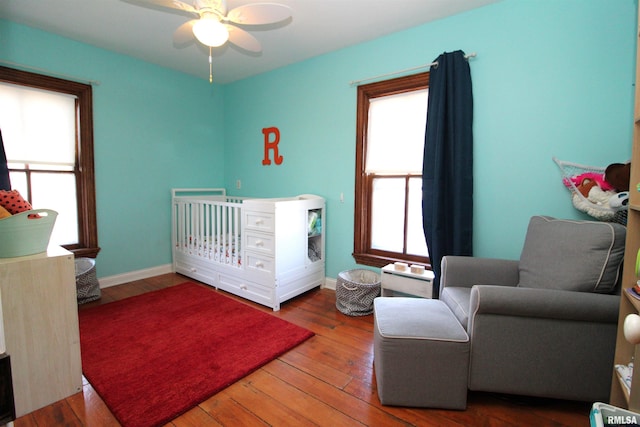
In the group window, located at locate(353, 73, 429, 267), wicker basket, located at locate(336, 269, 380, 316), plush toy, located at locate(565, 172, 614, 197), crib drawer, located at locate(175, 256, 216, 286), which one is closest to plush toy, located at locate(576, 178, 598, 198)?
plush toy, located at locate(565, 172, 614, 197)

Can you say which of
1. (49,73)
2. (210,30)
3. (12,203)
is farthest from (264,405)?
(49,73)

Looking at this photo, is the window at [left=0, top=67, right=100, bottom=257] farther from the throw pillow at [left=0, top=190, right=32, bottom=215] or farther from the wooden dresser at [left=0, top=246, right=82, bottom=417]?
the wooden dresser at [left=0, top=246, right=82, bottom=417]

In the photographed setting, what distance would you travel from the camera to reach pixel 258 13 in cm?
168

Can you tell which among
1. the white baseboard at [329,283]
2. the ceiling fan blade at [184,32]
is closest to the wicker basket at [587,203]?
the white baseboard at [329,283]

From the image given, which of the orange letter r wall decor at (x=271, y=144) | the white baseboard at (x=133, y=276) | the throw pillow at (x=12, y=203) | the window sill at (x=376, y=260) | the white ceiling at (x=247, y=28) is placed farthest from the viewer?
the orange letter r wall decor at (x=271, y=144)

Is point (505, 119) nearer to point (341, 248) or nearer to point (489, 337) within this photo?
point (489, 337)

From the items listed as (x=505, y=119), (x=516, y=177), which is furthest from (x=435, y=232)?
(x=505, y=119)

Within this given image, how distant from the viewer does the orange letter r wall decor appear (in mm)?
3466

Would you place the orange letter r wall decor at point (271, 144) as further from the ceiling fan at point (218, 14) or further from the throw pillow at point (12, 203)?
the throw pillow at point (12, 203)

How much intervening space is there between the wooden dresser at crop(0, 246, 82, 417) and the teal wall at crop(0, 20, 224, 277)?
1764mm

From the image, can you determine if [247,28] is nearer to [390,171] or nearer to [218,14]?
[218,14]

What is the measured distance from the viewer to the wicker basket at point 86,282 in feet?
8.57

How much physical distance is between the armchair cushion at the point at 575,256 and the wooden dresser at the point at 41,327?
247 centimetres

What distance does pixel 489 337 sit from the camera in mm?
1415
